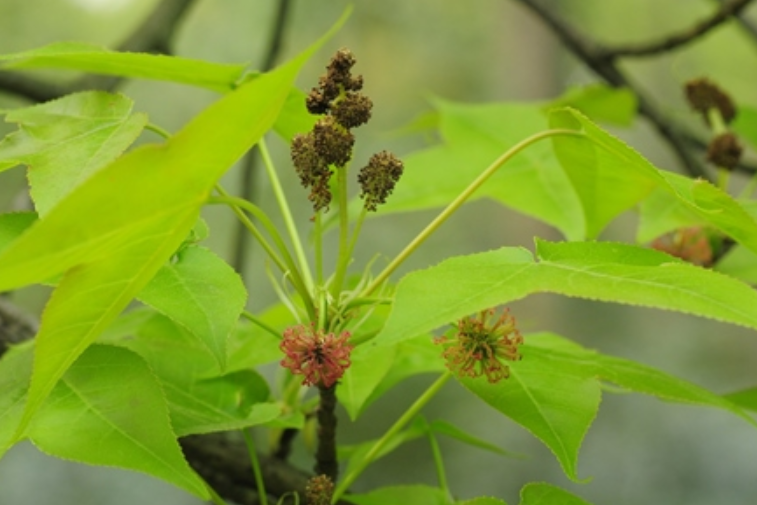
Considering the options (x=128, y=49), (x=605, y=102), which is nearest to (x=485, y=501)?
(x=605, y=102)

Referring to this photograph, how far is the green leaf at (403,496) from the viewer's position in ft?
1.56

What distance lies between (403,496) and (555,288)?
189 millimetres

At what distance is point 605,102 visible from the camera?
983 millimetres

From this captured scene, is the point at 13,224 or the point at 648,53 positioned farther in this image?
the point at 648,53

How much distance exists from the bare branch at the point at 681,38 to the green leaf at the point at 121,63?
700 millimetres

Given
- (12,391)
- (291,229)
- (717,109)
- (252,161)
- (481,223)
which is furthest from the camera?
(481,223)

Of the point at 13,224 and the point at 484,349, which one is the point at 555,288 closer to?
the point at 484,349

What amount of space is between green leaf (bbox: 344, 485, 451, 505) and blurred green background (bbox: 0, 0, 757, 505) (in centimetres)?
55

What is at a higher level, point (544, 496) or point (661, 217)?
point (661, 217)

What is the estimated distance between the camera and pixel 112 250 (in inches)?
12.9

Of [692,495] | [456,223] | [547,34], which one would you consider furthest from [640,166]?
[456,223]

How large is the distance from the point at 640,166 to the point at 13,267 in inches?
10.5

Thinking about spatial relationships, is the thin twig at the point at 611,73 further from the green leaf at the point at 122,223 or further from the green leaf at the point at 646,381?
the green leaf at the point at 122,223

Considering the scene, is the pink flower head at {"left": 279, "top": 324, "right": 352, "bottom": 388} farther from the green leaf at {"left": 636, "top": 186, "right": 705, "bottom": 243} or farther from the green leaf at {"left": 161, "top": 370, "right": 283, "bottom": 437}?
the green leaf at {"left": 636, "top": 186, "right": 705, "bottom": 243}
